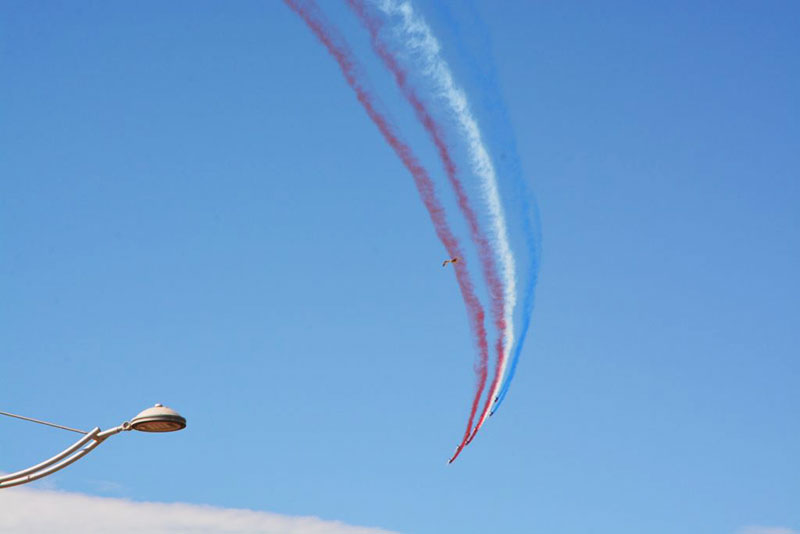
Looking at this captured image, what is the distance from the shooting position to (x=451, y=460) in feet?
179

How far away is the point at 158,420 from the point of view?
20.9 m

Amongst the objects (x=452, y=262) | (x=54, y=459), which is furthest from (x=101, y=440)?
(x=452, y=262)

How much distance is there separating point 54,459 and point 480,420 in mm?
35978

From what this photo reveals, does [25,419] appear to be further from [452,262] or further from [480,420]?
[480,420]

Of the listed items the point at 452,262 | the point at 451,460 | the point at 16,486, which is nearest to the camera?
the point at 16,486

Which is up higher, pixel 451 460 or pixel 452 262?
pixel 452 262

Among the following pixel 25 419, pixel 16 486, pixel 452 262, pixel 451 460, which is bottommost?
pixel 16 486

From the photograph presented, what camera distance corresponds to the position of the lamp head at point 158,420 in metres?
20.9

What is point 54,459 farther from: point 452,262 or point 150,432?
point 452,262

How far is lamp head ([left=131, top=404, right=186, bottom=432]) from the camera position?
20.9 metres

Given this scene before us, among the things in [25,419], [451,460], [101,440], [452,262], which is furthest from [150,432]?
[451,460]

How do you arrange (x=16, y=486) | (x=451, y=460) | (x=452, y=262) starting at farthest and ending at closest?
(x=451, y=460) → (x=452, y=262) → (x=16, y=486)

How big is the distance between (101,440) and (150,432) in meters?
1.01

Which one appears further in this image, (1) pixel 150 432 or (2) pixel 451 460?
(2) pixel 451 460
